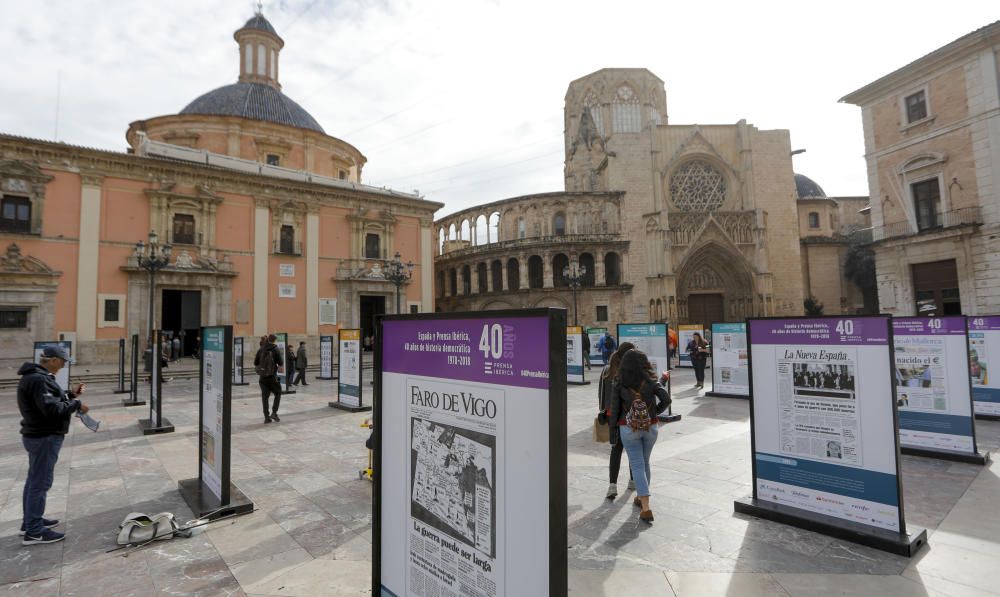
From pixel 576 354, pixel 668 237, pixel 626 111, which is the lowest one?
pixel 576 354

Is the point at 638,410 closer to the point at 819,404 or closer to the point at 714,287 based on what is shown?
A: the point at 819,404

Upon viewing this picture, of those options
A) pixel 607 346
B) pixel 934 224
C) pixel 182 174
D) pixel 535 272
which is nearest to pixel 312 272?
pixel 182 174

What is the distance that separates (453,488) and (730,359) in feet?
40.5

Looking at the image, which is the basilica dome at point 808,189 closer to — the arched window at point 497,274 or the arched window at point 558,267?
the arched window at point 558,267

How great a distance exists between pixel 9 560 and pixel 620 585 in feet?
16.9

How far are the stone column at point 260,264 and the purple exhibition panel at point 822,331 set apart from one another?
25.1 meters

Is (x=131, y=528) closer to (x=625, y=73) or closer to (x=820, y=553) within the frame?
(x=820, y=553)

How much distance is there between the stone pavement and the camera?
3627 millimetres

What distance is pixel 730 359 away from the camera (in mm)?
12664

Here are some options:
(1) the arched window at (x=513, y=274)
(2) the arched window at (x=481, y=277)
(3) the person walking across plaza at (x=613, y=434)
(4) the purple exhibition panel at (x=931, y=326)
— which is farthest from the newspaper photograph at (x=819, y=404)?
(2) the arched window at (x=481, y=277)

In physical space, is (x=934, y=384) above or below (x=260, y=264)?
below

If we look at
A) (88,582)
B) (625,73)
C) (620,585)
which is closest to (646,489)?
(620,585)

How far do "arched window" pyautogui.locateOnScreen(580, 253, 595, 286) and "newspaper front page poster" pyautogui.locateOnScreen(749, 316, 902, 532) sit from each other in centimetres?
3263

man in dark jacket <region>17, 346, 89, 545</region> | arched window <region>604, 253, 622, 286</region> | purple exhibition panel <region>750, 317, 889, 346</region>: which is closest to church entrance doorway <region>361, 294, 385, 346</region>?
arched window <region>604, 253, 622, 286</region>
